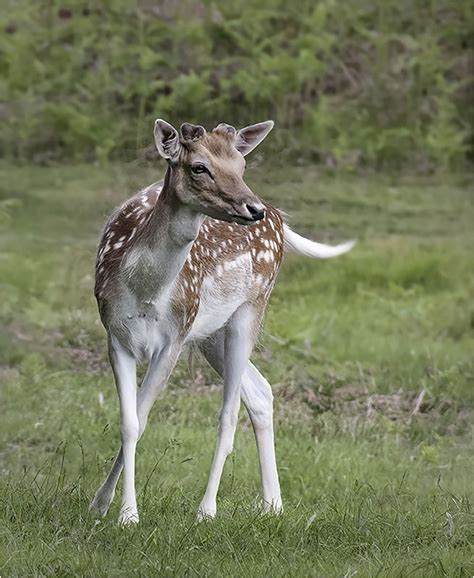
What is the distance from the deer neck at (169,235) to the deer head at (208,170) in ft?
0.28

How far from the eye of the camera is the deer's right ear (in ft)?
20.5

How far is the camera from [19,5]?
712 inches

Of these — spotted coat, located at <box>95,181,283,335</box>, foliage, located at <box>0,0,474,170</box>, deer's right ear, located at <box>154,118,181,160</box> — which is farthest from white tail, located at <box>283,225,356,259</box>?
foliage, located at <box>0,0,474,170</box>

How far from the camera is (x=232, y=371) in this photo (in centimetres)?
712

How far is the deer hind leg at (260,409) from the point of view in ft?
23.8

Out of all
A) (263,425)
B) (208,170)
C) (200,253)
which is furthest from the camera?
(263,425)

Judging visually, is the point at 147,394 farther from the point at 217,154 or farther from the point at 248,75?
the point at 248,75

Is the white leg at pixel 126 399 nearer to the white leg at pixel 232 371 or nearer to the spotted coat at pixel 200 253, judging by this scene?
the spotted coat at pixel 200 253

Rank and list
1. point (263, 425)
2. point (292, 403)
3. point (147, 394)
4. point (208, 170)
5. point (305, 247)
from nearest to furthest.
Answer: point (208, 170) < point (147, 394) < point (263, 425) < point (305, 247) < point (292, 403)

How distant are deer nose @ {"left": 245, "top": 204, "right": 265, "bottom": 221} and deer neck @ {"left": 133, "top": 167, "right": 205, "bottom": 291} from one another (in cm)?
35

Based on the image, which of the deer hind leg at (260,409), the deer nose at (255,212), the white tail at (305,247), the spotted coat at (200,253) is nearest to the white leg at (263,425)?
the deer hind leg at (260,409)

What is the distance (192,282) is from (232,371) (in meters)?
0.53

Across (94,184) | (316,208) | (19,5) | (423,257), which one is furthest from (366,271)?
(19,5)

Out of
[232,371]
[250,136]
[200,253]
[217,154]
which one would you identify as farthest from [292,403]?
[217,154]
